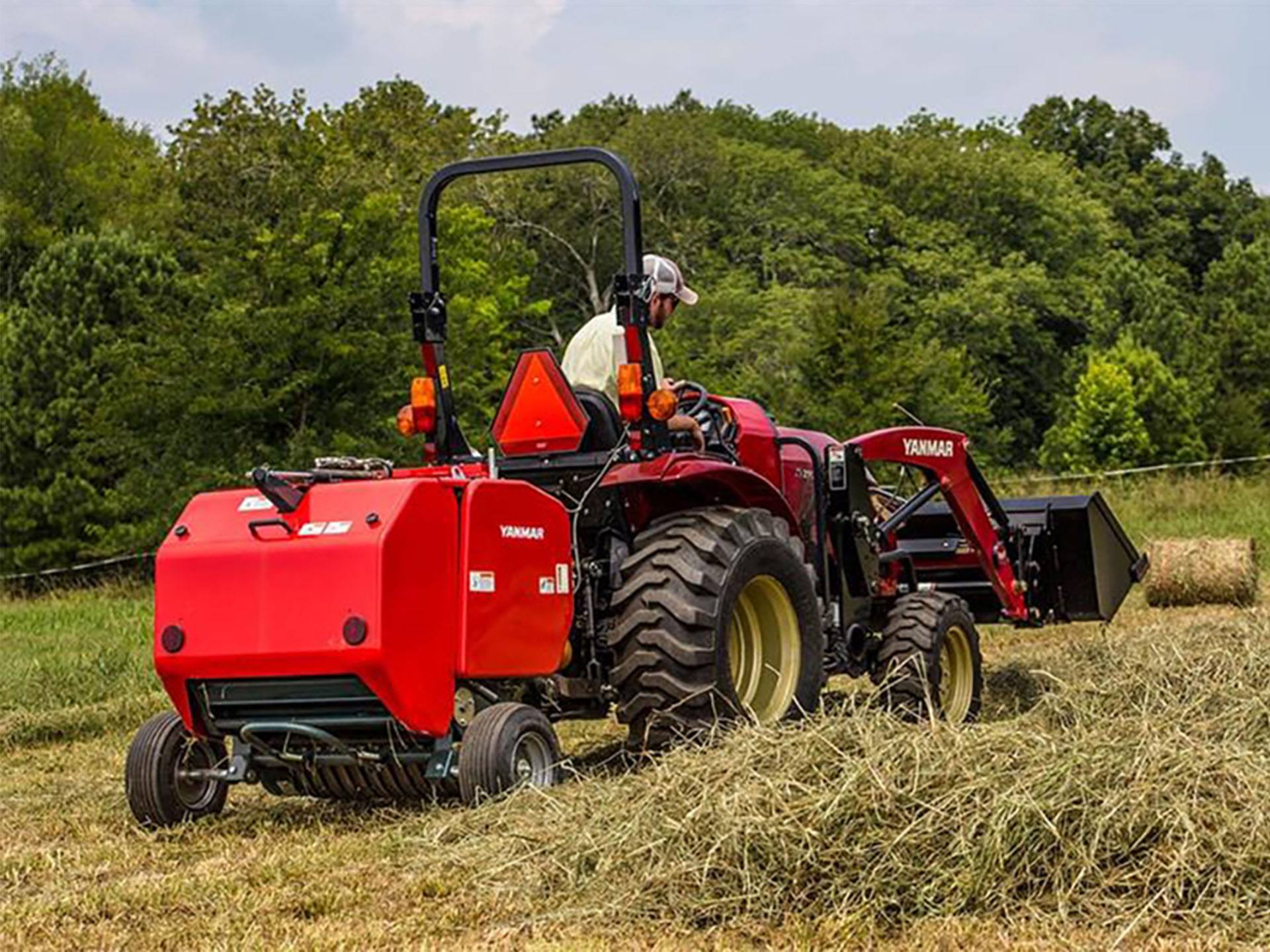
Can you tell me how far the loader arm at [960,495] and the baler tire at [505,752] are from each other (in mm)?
2702

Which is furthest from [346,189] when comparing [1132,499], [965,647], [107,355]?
[965,647]

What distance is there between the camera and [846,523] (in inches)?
352

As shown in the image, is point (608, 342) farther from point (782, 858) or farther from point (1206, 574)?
point (1206, 574)

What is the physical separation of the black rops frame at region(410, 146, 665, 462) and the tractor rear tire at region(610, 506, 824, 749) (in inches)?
19.5

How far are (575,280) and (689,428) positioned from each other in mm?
40192

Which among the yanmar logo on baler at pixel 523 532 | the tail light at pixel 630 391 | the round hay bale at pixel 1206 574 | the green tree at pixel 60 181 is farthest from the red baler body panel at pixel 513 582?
the green tree at pixel 60 181

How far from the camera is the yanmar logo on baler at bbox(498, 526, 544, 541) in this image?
7.00 meters

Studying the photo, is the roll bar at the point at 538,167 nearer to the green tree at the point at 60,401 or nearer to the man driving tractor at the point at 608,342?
the man driving tractor at the point at 608,342

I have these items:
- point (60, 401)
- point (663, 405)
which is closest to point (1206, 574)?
point (663, 405)

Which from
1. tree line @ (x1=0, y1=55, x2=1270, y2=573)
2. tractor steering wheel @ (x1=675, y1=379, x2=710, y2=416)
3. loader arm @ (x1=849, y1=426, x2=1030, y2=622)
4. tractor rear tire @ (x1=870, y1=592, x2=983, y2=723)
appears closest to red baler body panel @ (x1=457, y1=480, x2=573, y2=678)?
tractor steering wheel @ (x1=675, y1=379, x2=710, y2=416)

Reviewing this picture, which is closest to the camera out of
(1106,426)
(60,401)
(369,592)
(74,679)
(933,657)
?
(369,592)

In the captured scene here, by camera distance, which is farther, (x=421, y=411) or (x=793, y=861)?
(x=421, y=411)

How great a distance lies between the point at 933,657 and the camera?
898cm

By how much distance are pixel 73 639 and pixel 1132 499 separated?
51.5ft
